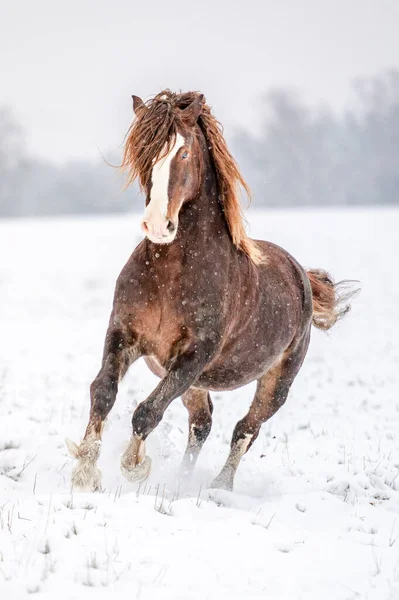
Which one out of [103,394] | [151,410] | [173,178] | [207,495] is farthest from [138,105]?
[207,495]

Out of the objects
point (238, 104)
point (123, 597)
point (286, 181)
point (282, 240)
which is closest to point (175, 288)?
point (123, 597)

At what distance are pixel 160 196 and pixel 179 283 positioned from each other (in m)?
0.66

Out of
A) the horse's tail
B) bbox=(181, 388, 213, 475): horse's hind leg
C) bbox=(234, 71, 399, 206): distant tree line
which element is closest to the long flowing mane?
bbox=(181, 388, 213, 475): horse's hind leg

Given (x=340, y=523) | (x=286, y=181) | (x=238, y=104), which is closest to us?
(x=340, y=523)

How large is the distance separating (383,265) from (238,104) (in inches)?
3770

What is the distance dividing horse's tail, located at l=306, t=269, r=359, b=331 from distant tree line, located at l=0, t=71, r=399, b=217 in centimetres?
3973

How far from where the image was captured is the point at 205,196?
5094mm

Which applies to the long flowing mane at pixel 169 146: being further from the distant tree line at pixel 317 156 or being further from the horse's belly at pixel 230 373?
the distant tree line at pixel 317 156

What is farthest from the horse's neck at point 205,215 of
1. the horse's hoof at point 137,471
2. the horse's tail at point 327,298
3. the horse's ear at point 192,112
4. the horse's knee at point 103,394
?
the horse's tail at point 327,298

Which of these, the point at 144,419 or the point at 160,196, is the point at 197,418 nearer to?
the point at 144,419

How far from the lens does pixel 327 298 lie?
764cm

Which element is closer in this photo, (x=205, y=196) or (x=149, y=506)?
(x=149, y=506)

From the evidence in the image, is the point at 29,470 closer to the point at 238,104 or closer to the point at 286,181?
the point at 286,181

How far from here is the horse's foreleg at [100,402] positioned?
4438 millimetres
